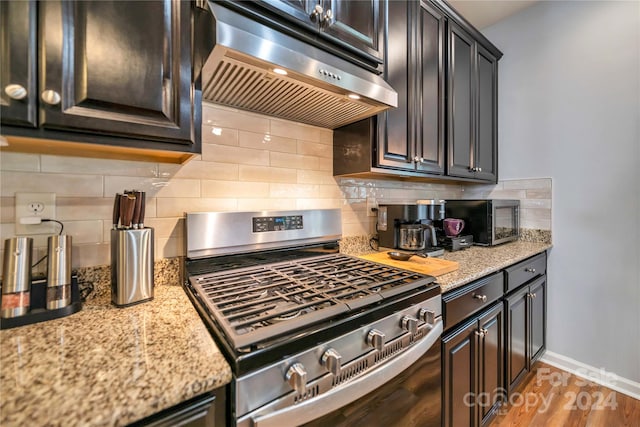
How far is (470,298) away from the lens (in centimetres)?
123

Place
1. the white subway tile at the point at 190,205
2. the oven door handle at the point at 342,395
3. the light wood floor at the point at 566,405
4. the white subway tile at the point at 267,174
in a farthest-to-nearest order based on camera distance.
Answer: the light wood floor at the point at 566,405, the white subway tile at the point at 267,174, the white subway tile at the point at 190,205, the oven door handle at the point at 342,395

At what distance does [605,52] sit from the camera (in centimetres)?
184

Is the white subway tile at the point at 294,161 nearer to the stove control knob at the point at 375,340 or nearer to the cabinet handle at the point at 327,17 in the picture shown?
the cabinet handle at the point at 327,17

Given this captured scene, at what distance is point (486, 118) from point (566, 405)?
6.72 feet

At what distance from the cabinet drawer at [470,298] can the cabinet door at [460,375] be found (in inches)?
2.6

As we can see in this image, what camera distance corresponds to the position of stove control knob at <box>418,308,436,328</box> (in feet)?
3.12

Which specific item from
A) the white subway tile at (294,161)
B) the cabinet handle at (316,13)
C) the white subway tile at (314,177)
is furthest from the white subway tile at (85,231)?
the cabinet handle at (316,13)

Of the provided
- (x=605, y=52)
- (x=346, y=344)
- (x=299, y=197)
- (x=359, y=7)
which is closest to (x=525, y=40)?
(x=605, y=52)

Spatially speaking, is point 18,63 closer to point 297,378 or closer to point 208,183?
point 208,183

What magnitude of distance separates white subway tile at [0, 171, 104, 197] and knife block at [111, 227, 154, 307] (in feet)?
0.70

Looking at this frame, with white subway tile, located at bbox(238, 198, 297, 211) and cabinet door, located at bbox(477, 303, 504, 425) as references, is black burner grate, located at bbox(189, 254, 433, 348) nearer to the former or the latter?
white subway tile, located at bbox(238, 198, 297, 211)

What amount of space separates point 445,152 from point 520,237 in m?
1.13

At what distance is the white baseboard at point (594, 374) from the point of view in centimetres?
173

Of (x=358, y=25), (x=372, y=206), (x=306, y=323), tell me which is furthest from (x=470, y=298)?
(x=358, y=25)
